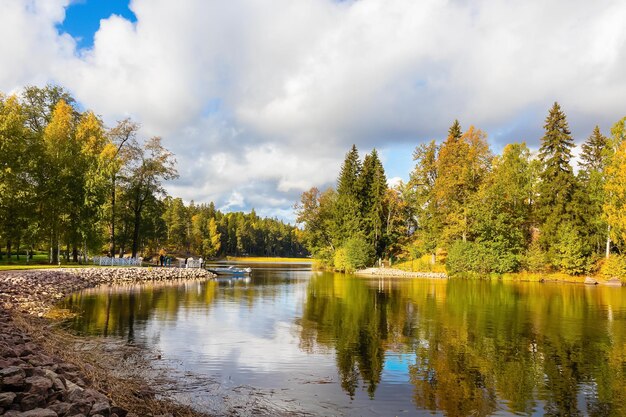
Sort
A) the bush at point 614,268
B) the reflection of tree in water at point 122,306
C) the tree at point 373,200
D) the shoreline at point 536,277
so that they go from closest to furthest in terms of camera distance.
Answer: the reflection of tree in water at point 122,306
the bush at point 614,268
the shoreline at point 536,277
the tree at point 373,200

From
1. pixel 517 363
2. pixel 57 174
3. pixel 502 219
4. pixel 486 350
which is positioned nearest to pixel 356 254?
pixel 502 219

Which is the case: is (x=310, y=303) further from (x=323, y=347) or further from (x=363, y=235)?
(x=363, y=235)

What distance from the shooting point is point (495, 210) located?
173 feet

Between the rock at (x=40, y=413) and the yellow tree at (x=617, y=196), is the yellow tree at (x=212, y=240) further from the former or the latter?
the rock at (x=40, y=413)

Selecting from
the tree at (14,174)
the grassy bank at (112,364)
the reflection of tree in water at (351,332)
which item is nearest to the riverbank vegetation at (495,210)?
the reflection of tree in water at (351,332)

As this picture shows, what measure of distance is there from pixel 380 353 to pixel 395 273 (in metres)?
45.5

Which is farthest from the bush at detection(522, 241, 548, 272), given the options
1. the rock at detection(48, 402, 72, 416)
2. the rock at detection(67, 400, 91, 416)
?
the rock at detection(48, 402, 72, 416)

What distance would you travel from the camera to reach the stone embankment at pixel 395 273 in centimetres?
5432

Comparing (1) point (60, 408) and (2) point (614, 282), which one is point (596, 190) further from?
(1) point (60, 408)

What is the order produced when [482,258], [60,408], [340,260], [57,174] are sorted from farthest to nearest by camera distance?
[340,260], [482,258], [57,174], [60,408]

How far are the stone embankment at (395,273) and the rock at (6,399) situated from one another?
51478 mm

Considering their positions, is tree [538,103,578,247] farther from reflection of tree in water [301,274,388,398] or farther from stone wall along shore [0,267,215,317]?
stone wall along shore [0,267,215,317]

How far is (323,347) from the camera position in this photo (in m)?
15.0

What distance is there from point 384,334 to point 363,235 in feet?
159
